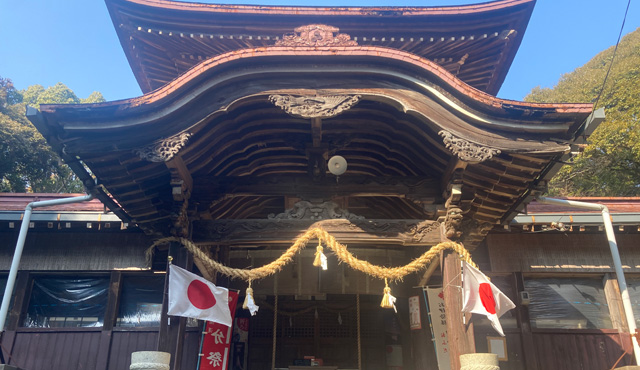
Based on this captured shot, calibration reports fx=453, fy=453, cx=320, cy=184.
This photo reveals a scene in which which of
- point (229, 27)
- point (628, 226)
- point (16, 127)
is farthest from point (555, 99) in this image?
point (16, 127)

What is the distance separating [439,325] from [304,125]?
14.6 ft

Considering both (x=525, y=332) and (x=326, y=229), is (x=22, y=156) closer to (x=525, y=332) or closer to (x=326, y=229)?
(x=326, y=229)

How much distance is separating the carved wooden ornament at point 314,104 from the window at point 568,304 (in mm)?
6096

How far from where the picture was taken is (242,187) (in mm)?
7359

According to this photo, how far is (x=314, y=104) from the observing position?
20.5 feet

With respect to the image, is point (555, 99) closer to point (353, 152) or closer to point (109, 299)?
point (353, 152)

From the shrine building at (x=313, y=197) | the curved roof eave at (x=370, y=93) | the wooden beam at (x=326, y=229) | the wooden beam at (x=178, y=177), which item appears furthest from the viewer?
the wooden beam at (x=326, y=229)

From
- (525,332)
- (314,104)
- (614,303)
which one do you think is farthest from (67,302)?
(614,303)

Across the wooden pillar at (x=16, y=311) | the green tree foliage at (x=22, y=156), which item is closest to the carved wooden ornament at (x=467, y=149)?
the wooden pillar at (x=16, y=311)

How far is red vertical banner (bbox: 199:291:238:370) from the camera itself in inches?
327

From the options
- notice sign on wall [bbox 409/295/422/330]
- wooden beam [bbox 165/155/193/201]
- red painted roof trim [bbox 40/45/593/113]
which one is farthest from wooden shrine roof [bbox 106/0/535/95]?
notice sign on wall [bbox 409/295/422/330]

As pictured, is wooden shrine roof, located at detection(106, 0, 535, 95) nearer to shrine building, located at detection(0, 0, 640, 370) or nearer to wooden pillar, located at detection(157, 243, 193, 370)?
shrine building, located at detection(0, 0, 640, 370)

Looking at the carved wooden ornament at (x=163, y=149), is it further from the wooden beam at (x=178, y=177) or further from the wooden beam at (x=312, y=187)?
the wooden beam at (x=312, y=187)

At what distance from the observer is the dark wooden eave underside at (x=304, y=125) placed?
6.08m
